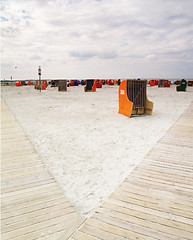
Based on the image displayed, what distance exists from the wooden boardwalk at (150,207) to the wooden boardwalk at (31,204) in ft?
0.98

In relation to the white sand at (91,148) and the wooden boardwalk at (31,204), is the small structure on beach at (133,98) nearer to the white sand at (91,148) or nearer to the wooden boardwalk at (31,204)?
the white sand at (91,148)

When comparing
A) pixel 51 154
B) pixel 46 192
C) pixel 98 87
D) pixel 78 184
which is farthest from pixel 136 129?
pixel 98 87

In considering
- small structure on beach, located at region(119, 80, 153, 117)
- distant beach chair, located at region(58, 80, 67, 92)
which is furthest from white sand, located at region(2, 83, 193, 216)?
distant beach chair, located at region(58, 80, 67, 92)

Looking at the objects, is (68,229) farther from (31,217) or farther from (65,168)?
(65,168)

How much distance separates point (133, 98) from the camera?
9000 mm

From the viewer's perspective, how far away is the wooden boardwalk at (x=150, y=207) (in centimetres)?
212

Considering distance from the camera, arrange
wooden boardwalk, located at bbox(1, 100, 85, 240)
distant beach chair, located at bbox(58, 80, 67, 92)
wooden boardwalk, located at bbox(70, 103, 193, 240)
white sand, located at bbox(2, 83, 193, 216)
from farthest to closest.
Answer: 1. distant beach chair, located at bbox(58, 80, 67, 92)
2. white sand, located at bbox(2, 83, 193, 216)
3. wooden boardwalk, located at bbox(1, 100, 85, 240)
4. wooden boardwalk, located at bbox(70, 103, 193, 240)

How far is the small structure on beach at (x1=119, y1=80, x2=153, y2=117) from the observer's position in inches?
343

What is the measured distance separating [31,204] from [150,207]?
1622mm

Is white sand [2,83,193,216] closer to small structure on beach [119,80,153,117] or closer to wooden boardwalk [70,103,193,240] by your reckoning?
wooden boardwalk [70,103,193,240]

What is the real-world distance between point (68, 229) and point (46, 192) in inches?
37.3

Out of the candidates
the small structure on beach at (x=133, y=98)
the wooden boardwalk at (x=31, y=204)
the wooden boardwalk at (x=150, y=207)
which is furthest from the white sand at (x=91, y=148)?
the small structure on beach at (x=133, y=98)

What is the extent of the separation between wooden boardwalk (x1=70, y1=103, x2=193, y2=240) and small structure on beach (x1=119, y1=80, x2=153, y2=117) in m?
5.06

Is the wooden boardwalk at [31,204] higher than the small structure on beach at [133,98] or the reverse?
the reverse
